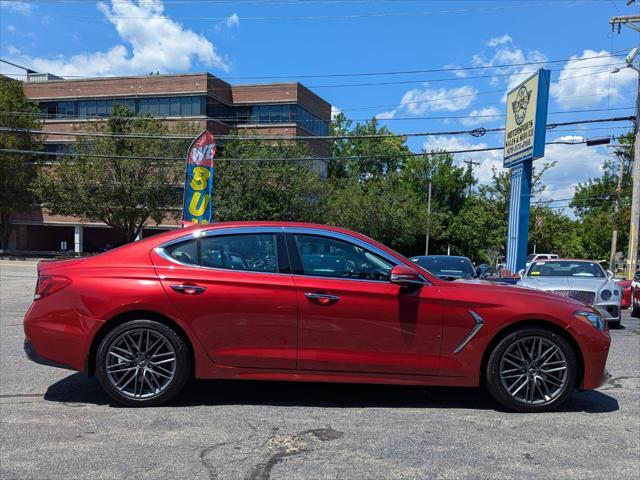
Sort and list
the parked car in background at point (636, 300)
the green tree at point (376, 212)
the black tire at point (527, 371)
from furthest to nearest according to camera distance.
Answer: the green tree at point (376, 212) < the parked car in background at point (636, 300) < the black tire at point (527, 371)

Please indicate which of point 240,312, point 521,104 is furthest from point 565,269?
point 240,312

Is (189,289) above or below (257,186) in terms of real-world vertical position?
below

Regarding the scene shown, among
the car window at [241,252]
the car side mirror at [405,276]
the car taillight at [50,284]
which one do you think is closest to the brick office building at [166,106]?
the car taillight at [50,284]

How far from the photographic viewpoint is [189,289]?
4.53 meters

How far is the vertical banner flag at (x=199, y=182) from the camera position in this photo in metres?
15.0

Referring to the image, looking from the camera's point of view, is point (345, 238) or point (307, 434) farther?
point (345, 238)

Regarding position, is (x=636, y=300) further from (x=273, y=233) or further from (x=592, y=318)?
(x=273, y=233)

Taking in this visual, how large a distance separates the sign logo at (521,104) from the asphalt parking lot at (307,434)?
12.6m

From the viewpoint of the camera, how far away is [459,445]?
390 cm

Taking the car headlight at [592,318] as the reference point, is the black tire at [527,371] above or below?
below

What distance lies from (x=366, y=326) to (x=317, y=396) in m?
1.02

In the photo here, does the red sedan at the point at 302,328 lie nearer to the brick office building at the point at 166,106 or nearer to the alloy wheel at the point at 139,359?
the alloy wheel at the point at 139,359

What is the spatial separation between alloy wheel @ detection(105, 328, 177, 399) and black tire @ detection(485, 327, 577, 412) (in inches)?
108

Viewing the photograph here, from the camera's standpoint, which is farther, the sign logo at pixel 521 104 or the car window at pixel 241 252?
the sign logo at pixel 521 104
